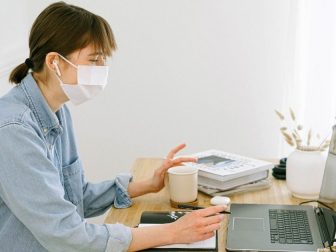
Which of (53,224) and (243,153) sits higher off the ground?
(53,224)

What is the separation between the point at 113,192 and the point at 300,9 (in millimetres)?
1501

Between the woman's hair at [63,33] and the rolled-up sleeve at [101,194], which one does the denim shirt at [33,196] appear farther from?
the rolled-up sleeve at [101,194]

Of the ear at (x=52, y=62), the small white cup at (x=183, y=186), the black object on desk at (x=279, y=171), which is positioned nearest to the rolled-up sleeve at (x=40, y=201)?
the ear at (x=52, y=62)

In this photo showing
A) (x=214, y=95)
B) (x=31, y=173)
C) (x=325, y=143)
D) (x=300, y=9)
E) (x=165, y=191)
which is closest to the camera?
(x=31, y=173)

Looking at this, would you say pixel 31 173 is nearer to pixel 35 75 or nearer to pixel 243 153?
pixel 35 75

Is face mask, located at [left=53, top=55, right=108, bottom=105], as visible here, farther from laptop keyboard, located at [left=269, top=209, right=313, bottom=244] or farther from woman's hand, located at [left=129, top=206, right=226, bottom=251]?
laptop keyboard, located at [left=269, top=209, right=313, bottom=244]

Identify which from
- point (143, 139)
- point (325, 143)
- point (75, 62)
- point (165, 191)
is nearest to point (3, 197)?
point (75, 62)

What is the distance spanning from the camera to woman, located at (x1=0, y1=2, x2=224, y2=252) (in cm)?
115

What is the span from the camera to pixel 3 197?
1.20 metres

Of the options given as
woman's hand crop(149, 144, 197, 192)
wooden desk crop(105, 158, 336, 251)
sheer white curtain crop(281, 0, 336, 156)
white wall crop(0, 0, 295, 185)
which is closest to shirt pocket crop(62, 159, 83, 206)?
wooden desk crop(105, 158, 336, 251)

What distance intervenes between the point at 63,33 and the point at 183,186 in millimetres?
556

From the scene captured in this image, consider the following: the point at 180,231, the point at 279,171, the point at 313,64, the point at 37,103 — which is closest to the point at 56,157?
the point at 37,103

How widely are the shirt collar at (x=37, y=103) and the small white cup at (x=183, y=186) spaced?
41 centimetres

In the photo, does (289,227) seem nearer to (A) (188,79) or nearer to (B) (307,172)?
(B) (307,172)
